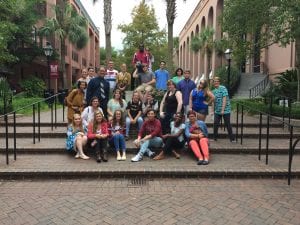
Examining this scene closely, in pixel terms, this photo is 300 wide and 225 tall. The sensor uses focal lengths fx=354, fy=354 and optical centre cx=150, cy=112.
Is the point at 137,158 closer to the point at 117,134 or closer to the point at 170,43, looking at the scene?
the point at 117,134

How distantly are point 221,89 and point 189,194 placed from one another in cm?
402

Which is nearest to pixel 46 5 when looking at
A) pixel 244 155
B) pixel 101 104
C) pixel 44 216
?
pixel 101 104

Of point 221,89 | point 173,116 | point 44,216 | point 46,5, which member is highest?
point 46,5

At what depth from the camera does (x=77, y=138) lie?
25.1ft

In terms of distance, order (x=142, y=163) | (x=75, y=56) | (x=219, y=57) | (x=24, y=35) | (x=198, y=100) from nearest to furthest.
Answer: (x=142, y=163)
(x=198, y=100)
(x=24, y=35)
(x=219, y=57)
(x=75, y=56)

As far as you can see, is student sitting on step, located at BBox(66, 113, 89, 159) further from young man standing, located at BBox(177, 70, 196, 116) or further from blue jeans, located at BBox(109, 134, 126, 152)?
young man standing, located at BBox(177, 70, 196, 116)

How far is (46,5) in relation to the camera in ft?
102

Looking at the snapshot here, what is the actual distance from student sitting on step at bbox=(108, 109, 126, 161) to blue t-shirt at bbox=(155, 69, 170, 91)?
3.15 m

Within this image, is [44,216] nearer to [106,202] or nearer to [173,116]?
[106,202]

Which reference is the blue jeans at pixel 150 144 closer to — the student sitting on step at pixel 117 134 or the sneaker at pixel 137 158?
the sneaker at pixel 137 158

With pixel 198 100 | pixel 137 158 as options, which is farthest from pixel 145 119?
pixel 198 100

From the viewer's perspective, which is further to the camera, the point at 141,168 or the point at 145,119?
the point at 145,119

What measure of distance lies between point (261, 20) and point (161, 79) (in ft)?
14.7

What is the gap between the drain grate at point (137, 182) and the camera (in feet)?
20.5
